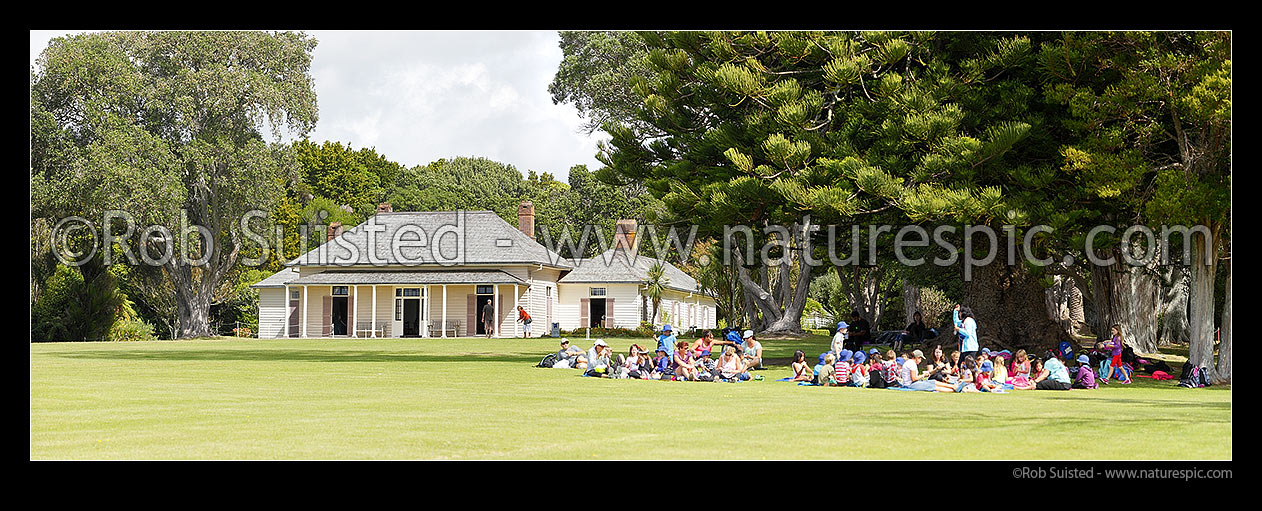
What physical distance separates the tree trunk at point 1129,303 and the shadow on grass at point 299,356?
1711 centimetres

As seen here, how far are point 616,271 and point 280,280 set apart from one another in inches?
613

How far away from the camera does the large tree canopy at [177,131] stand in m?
46.9

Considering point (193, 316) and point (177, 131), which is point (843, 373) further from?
point (193, 316)

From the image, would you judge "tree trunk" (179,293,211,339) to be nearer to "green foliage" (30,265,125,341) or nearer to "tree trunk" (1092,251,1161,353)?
"green foliage" (30,265,125,341)

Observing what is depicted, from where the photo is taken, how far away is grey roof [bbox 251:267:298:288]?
2096 inches

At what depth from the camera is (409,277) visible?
170 feet

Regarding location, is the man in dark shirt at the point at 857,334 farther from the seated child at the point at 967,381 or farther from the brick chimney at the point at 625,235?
the brick chimney at the point at 625,235

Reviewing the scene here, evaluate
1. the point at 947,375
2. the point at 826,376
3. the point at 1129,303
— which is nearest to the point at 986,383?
the point at 947,375

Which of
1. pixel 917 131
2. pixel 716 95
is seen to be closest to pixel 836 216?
pixel 917 131

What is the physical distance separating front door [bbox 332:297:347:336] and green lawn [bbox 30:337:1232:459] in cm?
3096

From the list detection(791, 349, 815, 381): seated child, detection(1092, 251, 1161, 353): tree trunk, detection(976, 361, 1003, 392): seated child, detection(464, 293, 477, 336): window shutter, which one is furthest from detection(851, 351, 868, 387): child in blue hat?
detection(464, 293, 477, 336): window shutter

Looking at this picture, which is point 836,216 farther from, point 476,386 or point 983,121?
point 476,386

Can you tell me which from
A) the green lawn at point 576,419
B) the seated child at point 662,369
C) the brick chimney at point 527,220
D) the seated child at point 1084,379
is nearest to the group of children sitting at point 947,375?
the seated child at point 1084,379

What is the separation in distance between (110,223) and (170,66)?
753cm
